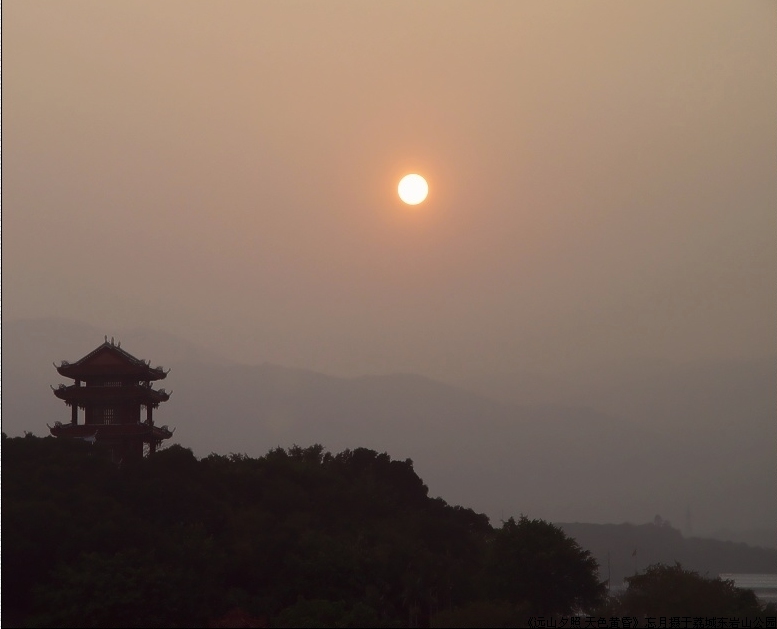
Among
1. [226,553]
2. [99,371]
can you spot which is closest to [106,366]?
[99,371]

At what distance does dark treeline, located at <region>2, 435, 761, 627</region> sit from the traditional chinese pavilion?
492cm

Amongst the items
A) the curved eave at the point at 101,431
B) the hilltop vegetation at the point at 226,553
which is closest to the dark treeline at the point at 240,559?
the hilltop vegetation at the point at 226,553

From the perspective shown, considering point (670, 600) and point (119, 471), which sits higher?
point (119, 471)

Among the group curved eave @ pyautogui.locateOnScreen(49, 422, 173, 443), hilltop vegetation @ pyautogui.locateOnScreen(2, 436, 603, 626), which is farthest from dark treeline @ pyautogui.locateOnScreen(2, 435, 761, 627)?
curved eave @ pyautogui.locateOnScreen(49, 422, 173, 443)

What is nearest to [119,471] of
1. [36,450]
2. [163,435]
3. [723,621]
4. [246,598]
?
[36,450]

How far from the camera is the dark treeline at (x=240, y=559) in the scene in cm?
3919

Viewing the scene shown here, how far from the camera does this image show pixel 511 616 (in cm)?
4400

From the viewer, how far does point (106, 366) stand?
6406cm

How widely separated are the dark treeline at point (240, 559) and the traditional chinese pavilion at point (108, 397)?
4.92 m

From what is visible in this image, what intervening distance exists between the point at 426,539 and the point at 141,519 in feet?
71.7

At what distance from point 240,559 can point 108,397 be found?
23.0 metres

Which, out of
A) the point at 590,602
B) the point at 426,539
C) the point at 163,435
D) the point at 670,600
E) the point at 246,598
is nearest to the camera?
the point at 246,598

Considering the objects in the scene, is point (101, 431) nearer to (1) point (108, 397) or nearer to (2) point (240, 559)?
(1) point (108, 397)

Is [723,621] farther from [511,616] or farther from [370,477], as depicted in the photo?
[370,477]
